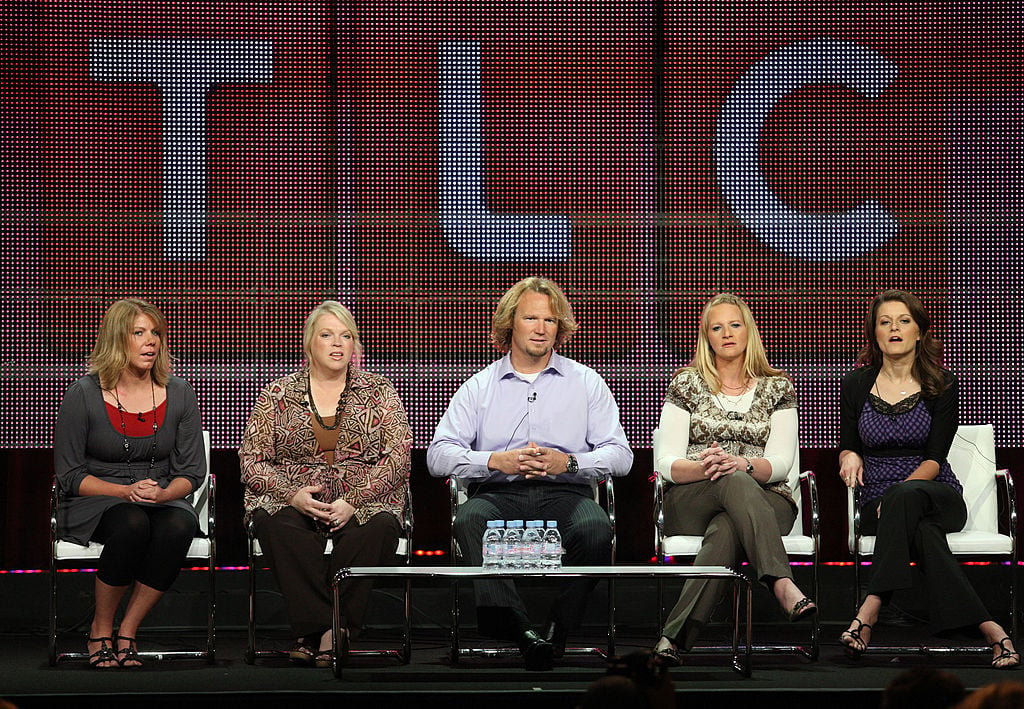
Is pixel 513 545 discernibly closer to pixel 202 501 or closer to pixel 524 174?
pixel 202 501

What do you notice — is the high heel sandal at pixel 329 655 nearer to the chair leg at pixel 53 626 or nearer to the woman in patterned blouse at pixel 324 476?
the woman in patterned blouse at pixel 324 476

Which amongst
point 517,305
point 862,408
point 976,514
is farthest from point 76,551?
point 976,514

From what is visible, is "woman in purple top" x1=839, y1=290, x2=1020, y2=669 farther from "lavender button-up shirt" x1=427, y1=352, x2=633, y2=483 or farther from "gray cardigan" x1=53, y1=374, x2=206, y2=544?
"gray cardigan" x1=53, y1=374, x2=206, y2=544

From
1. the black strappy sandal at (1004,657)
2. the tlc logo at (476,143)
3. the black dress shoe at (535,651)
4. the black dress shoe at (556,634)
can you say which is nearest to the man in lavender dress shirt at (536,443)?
the black dress shoe at (556,634)

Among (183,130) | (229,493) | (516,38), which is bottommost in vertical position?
(229,493)

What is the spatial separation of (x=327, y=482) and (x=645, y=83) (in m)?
2.25

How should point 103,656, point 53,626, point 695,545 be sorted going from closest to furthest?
point 103,656 → point 53,626 → point 695,545

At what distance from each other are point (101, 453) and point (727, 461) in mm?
2185

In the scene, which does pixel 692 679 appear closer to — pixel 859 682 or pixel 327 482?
pixel 859 682

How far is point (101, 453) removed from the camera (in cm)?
454

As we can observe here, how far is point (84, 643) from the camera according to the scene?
496 centimetres

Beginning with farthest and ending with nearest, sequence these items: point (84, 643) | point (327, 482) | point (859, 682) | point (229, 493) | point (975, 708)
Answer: point (229, 493) < point (84, 643) < point (327, 482) < point (859, 682) < point (975, 708)

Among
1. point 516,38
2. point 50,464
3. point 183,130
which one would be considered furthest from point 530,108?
point 50,464

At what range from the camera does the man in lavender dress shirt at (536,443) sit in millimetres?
4430
